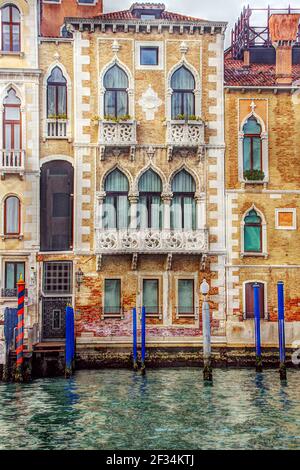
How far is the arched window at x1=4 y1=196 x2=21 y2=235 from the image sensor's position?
24250 millimetres

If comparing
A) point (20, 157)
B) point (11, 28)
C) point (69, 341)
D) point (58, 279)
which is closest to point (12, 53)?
point (11, 28)

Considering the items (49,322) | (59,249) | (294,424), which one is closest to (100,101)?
(59,249)

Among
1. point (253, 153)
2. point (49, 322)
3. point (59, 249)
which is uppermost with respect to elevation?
point (253, 153)

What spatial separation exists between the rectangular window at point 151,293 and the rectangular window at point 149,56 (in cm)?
522

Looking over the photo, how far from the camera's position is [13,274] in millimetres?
24125

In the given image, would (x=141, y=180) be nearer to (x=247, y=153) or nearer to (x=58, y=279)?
(x=247, y=153)

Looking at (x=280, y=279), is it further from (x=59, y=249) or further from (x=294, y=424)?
(x=294, y=424)

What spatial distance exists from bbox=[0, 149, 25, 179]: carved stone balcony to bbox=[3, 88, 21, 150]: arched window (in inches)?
10.6

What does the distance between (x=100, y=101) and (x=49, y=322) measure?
211 inches

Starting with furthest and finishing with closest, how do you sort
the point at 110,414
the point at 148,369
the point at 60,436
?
1. the point at 148,369
2. the point at 110,414
3. the point at 60,436

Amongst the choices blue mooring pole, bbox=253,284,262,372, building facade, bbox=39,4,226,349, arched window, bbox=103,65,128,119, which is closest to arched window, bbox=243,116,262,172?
building facade, bbox=39,4,226,349

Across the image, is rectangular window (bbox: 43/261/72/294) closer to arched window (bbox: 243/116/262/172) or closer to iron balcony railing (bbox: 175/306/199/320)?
iron balcony railing (bbox: 175/306/199/320)

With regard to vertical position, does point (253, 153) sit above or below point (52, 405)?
above

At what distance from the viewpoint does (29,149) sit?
24.3m
